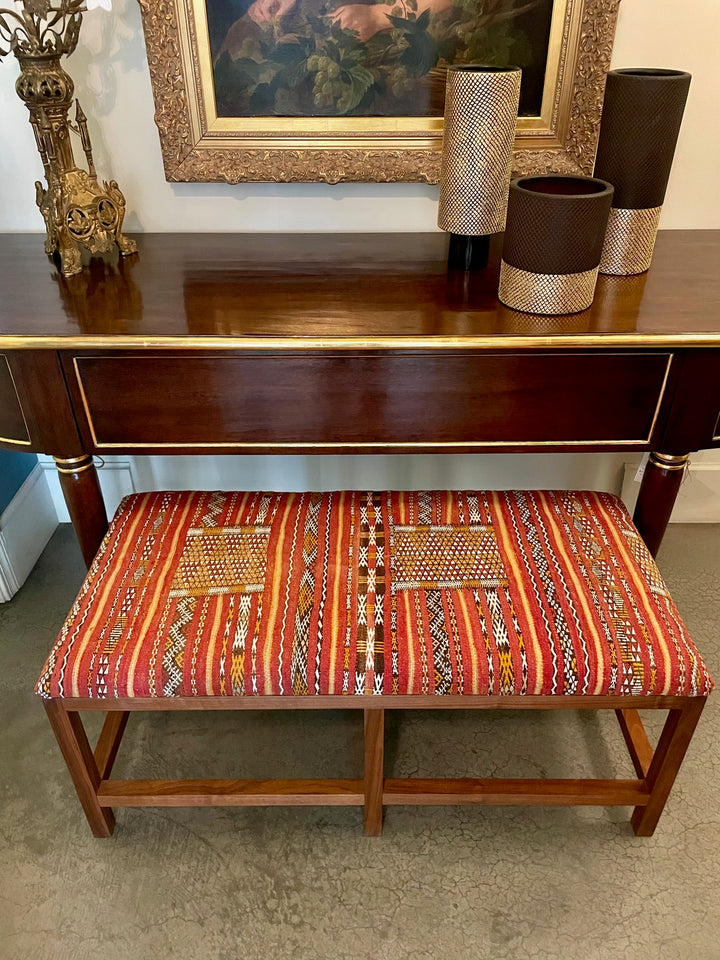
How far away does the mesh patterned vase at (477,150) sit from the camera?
3.86 feet

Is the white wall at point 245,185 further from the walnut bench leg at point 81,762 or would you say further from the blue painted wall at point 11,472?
the walnut bench leg at point 81,762

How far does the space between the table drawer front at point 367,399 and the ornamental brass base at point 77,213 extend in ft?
0.95

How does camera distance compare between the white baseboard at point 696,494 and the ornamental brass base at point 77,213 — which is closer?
the ornamental brass base at point 77,213

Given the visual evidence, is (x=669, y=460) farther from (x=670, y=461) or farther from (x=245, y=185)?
(x=245, y=185)

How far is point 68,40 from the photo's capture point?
1255 millimetres

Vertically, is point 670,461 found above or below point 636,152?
below

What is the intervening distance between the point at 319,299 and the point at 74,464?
20.5 inches

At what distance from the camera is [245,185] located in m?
1.53

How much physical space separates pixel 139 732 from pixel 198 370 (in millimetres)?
822

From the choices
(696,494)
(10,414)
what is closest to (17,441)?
(10,414)

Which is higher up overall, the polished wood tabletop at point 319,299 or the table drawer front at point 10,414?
the polished wood tabletop at point 319,299

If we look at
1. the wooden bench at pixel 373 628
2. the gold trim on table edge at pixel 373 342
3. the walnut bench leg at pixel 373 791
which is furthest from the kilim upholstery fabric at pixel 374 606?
the gold trim on table edge at pixel 373 342

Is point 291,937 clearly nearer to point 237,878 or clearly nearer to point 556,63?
point 237,878

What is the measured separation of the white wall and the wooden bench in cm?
62
